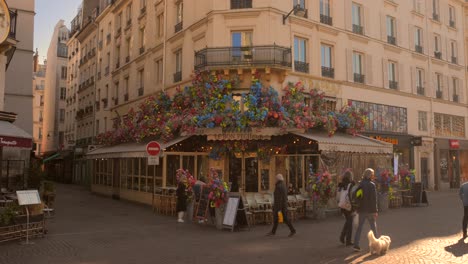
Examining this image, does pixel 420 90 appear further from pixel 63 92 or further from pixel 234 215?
pixel 63 92

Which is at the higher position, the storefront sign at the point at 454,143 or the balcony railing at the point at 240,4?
the balcony railing at the point at 240,4

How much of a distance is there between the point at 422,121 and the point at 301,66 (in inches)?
466

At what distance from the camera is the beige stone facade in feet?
61.3

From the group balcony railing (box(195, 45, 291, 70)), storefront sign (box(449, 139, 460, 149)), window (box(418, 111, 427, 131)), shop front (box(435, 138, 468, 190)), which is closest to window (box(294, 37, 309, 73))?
balcony railing (box(195, 45, 291, 70))

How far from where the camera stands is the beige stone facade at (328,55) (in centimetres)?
1869

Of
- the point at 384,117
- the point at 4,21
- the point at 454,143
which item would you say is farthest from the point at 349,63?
the point at 4,21

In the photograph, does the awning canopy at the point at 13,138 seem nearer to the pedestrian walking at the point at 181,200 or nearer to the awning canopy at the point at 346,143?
the pedestrian walking at the point at 181,200

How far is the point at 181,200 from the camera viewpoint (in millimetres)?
13977

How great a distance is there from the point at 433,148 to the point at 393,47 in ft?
25.4

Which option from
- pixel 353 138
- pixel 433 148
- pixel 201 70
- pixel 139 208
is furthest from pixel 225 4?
pixel 433 148

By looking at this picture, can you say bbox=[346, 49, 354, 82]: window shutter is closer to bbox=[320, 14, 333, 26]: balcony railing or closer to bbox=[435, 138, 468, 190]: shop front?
bbox=[320, 14, 333, 26]: balcony railing

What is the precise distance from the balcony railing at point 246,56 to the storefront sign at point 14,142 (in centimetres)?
773

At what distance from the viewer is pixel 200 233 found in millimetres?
11609

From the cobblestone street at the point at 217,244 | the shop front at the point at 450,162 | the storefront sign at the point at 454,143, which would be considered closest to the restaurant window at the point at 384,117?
the shop front at the point at 450,162
